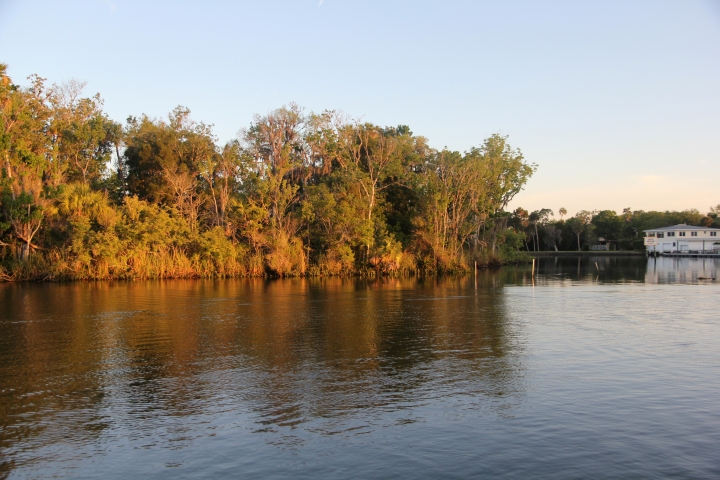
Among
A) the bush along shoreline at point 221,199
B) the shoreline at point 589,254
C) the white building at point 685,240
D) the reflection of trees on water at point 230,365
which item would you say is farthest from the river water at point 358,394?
the white building at point 685,240

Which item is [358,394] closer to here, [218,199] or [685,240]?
[218,199]

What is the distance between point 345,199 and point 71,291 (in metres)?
26.4

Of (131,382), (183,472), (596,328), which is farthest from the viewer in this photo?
(596,328)

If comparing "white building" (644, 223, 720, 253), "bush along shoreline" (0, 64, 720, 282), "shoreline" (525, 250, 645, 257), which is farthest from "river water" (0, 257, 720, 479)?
"white building" (644, 223, 720, 253)

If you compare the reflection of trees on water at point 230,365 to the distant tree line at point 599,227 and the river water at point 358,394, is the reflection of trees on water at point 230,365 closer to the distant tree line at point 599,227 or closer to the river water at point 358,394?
the river water at point 358,394

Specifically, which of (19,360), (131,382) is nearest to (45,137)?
(19,360)

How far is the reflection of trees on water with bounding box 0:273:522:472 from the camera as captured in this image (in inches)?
477

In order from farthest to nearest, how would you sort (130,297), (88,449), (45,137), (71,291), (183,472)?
(45,137)
(71,291)
(130,297)
(88,449)
(183,472)

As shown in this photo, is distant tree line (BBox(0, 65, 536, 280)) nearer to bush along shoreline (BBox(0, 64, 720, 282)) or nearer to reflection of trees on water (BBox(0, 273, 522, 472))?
bush along shoreline (BBox(0, 64, 720, 282))

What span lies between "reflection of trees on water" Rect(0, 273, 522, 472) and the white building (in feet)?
320

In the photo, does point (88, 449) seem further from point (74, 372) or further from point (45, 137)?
point (45, 137)

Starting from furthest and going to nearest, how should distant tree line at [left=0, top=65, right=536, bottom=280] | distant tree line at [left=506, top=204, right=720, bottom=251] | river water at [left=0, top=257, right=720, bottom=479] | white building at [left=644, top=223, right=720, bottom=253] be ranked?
distant tree line at [left=506, top=204, right=720, bottom=251] < white building at [left=644, top=223, right=720, bottom=253] < distant tree line at [left=0, top=65, right=536, bottom=280] < river water at [left=0, top=257, right=720, bottom=479]

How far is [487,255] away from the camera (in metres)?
71.1

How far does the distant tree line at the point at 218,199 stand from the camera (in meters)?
47.6
